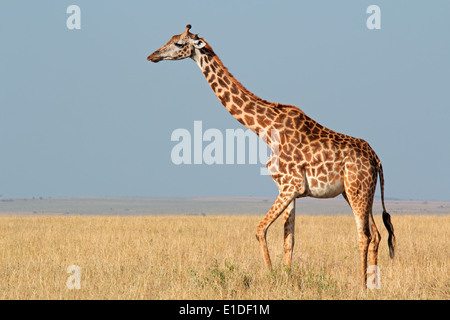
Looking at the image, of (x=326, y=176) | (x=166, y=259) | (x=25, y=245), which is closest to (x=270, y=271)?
(x=326, y=176)

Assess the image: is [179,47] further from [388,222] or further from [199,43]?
[388,222]

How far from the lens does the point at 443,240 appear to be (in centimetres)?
1557

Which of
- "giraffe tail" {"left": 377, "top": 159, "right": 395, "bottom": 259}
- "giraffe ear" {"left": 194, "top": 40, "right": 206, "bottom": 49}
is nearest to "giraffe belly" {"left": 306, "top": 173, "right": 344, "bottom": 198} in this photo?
"giraffe tail" {"left": 377, "top": 159, "right": 395, "bottom": 259}

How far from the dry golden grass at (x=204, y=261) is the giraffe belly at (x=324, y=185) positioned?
1292 millimetres

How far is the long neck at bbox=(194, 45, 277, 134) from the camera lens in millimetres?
9805

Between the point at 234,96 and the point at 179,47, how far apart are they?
132 cm

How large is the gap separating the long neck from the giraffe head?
0.17 meters

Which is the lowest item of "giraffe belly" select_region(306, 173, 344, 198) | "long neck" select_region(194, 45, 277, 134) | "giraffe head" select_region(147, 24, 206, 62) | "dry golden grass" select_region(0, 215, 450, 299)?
"dry golden grass" select_region(0, 215, 450, 299)

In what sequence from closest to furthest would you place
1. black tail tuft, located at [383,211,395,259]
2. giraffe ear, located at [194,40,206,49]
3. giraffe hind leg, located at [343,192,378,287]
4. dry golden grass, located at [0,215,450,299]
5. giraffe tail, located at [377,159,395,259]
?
dry golden grass, located at [0,215,450,299]
giraffe hind leg, located at [343,192,378,287]
giraffe ear, located at [194,40,206,49]
giraffe tail, located at [377,159,395,259]
black tail tuft, located at [383,211,395,259]

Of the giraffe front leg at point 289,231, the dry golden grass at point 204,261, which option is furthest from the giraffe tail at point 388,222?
the giraffe front leg at point 289,231

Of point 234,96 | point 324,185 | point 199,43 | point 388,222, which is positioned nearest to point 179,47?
point 199,43

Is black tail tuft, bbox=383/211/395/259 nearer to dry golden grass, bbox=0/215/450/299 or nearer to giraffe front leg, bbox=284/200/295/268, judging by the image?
dry golden grass, bbox=0/215/450/299

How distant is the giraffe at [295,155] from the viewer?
9180 millimetres

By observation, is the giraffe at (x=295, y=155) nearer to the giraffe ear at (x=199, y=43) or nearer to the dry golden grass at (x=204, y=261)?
the giraffe ear at (x=199, y=43)
